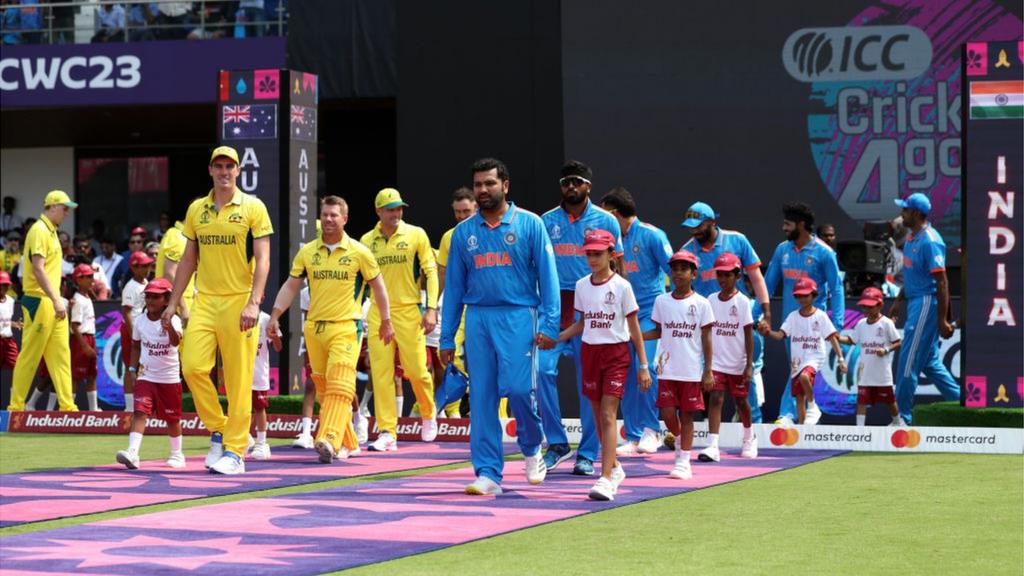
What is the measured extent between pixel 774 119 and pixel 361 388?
689cm

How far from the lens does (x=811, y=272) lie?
704 inches

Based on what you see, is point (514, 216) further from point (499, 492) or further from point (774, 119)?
point (774, 119)

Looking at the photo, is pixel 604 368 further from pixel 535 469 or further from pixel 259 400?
pixel 259 400

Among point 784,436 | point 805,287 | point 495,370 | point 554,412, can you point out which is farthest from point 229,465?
point 805,287

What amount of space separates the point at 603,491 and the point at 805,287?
719cm

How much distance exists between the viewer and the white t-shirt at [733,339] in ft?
49.7

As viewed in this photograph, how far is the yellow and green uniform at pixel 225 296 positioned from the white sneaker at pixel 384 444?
276 centimetres

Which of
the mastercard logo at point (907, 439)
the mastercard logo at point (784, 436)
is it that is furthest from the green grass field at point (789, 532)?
the mastercard logo at point (784, 436)

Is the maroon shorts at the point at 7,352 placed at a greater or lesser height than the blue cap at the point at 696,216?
lesser

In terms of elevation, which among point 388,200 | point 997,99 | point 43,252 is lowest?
point 43,252

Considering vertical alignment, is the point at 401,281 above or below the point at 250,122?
below

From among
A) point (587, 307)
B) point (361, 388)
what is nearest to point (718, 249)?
point (587, 307)

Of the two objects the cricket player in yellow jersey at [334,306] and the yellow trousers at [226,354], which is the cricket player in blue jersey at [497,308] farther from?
the cricket player in yellow jersey at [334,306]

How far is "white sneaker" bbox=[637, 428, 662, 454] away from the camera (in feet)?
49.3
